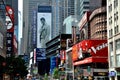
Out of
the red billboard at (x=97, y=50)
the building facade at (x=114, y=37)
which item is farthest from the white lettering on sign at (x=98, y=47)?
the building facade at (x=114, y=37)

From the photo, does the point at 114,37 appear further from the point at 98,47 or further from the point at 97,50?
the point at 97,50

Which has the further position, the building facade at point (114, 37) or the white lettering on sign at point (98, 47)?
the white lettering on sign at point (98, 47)

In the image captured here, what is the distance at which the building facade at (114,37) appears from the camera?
82500mm

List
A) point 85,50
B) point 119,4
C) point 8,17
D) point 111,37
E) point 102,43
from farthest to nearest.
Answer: point 8,17 → point 85,50 → point 102,43 → point 111,37 → point 119,4

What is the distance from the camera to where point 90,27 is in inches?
5837

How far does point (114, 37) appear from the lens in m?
85.0

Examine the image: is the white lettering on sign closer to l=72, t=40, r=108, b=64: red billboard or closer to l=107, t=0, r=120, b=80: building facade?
l=72, t=40, r=108, b=64: red billboard

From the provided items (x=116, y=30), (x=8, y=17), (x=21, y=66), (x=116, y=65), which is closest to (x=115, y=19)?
(x=116, y=30)

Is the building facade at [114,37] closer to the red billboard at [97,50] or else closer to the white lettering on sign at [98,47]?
the white lettering on sign at [98,47]

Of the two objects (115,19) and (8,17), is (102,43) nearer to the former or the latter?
(115,19)

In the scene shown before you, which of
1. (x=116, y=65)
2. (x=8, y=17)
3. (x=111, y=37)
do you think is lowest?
(x=116, y=65)

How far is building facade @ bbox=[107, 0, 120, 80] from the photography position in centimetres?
8250

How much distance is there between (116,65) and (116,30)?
7372mm

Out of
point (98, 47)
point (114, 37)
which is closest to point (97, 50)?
point (98, 47)
